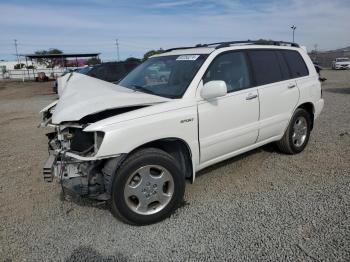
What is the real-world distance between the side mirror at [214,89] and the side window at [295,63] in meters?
2.08

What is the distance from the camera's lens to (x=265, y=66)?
4.91 meters

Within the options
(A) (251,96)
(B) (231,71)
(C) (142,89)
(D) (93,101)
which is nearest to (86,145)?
(D) (93,101)

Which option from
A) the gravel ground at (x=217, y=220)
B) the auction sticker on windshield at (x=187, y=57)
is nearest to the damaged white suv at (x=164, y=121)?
the auction sticker on windshield at (x=187, y=57)

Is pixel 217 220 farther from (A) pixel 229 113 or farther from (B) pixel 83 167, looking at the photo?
(B) pixel 83 167

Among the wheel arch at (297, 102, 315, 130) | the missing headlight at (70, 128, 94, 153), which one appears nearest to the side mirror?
the missing headlight at (70, 128, 94, 153)

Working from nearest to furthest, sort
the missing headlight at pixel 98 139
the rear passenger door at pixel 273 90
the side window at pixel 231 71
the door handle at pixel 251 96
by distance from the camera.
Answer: the missing headlight at pixel 98 139 < the side window at pixel 231 71 < the door handle at pixel 251 96 < the rear passenger door at pixel 273 90

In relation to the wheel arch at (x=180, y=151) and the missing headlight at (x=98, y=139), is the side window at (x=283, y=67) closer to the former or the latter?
the wheel arch at (x=180, y=151)

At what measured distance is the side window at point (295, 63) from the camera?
17.7 feet

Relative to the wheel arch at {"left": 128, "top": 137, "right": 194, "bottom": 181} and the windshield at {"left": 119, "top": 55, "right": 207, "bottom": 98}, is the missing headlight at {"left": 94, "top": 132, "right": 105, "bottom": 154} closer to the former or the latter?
the wheel arch at {"left": 128, "top": 137, "right": 194, "bottom": 181}

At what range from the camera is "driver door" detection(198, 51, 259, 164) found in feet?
13.3

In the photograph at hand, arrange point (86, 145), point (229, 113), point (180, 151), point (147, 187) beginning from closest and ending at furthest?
point (86, 145) < point (147, 187) < point (180, 151) < point (229, 113)

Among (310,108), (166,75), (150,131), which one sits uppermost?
(166,75)

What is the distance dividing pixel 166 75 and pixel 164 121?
1068 millimetres

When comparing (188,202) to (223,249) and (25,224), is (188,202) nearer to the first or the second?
(223,249)
